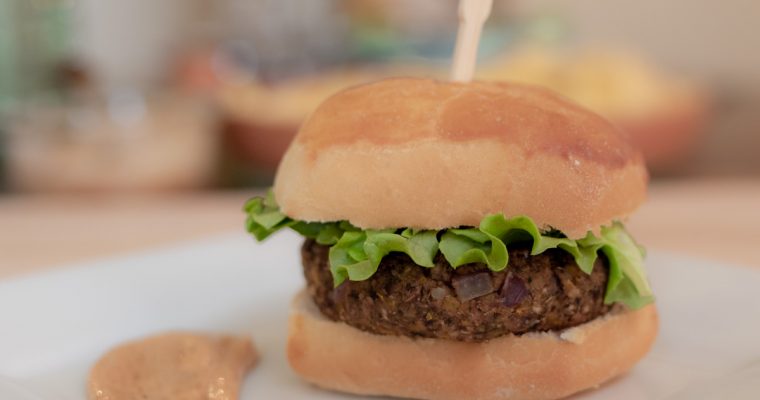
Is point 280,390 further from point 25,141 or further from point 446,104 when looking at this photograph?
point 25,141

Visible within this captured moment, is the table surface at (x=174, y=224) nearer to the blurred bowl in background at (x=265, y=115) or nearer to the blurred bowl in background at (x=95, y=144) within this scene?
the blurred bowl in background at (x=95, y=144)

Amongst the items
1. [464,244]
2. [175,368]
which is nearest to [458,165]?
[464,244]

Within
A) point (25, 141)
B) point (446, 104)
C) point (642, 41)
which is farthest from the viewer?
point (642, 41)

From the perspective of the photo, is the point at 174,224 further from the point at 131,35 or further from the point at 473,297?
the point at 131,35

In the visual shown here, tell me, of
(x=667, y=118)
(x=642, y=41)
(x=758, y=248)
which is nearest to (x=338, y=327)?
(x=758, y=248)

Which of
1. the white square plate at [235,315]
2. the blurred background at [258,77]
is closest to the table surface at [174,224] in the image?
the blurred background at [258,77]

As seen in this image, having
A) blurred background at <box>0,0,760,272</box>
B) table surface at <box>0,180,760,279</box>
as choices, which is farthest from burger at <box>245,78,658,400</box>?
blurred background at <box>0,0,760,272</box>

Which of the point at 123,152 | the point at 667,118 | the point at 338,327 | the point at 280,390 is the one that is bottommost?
the point at 123,152
